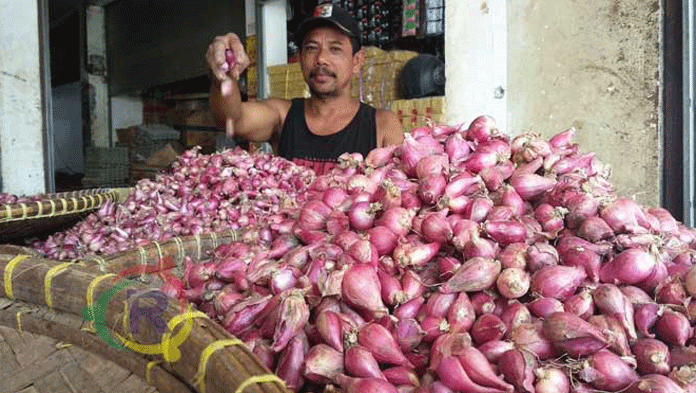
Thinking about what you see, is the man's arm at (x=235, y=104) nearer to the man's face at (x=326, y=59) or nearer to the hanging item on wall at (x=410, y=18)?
the man's face at (x=326, y=59)

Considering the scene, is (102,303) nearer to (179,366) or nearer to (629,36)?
(179,366)

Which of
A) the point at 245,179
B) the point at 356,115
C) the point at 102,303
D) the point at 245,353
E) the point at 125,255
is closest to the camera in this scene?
the point at 245,353

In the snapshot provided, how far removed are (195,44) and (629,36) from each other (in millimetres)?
5633

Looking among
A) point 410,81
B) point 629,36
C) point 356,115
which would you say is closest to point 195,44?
point 410,81

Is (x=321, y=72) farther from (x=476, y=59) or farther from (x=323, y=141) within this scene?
(x=476, y=59)

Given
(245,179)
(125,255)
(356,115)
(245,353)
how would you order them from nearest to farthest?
1. (245,353)
2. (125,255)
3. (245,179)
4. (356,115)

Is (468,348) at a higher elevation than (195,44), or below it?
below

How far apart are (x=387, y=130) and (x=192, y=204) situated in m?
1.09

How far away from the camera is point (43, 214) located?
2.26 metres

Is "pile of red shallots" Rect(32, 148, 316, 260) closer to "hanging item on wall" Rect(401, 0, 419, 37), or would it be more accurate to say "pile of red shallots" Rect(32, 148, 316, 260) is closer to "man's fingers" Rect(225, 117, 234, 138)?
"man's fingers" Rect(225, 117, 234, 138)

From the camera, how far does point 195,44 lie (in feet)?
Result: 23.0

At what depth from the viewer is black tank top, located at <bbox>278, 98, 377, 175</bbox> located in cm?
277

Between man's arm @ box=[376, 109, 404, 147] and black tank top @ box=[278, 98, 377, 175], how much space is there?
29 mm

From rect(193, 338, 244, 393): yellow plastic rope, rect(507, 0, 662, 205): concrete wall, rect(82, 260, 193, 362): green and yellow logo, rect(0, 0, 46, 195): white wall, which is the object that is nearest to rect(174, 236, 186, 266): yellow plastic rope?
rect(82, 260, 193, 362): green and yellow logo
